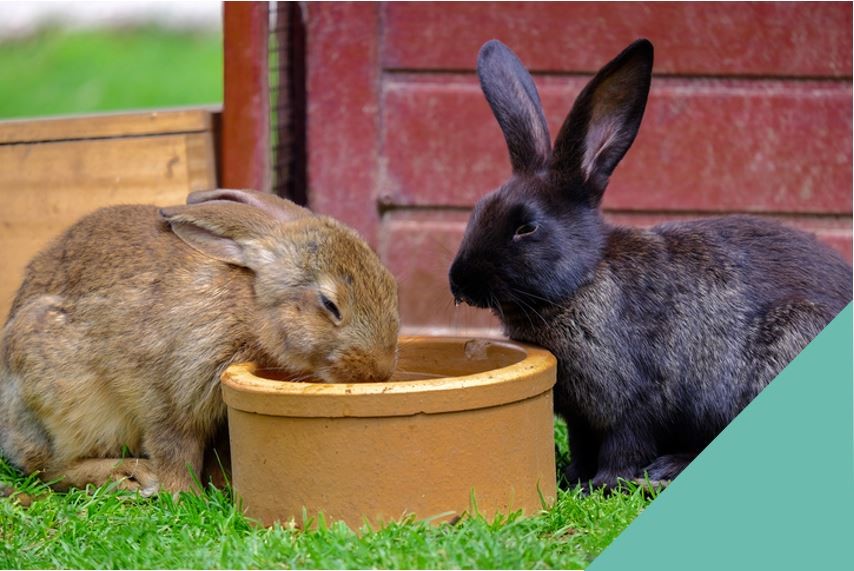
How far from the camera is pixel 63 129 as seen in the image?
5.35 meters

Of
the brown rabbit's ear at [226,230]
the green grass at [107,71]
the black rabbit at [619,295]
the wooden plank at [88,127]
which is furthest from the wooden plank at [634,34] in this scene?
the green grass at [107,71]

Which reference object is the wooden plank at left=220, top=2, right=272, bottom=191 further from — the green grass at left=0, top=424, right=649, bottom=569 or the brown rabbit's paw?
the green grass at left=0, top=424, right=649, bottom=569

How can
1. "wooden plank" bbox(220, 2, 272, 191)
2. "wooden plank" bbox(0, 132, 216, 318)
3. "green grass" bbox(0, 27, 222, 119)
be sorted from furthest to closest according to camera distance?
"green grass" bbox(0, 27, 222, 119), "wooden plank" bbox(220, 2, 272, 191), "wooden plank" bbox(0, 132, 216, 318)

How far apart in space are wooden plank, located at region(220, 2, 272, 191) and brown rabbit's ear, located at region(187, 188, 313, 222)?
117cm

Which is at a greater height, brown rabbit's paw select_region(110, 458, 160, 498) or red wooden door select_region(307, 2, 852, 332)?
red wooden door select_region(307, 2, 852, 332)

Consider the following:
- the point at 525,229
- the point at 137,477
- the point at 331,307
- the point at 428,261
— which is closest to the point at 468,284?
the point at 525,229

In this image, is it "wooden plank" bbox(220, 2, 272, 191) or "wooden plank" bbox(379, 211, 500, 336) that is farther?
"wooden plank" bbox(379, 211, 500, 336)

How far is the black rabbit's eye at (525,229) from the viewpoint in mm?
4008

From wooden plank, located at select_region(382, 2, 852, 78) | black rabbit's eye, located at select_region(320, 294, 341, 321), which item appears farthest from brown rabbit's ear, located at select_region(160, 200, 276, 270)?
wooden plank, located at select_region(382, 2, 852, 78)

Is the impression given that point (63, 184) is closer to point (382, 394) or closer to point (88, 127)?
point (88, 127)

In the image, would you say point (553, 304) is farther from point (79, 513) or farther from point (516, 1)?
point (516, 1)

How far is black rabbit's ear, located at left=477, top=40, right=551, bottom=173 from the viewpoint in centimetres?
416

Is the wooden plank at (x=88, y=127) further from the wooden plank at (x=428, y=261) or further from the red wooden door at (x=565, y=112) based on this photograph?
the wooden plank at (x=428, y=261)

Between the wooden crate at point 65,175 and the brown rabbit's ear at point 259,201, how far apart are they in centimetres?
104
